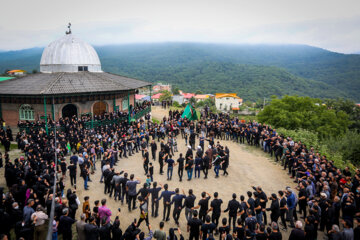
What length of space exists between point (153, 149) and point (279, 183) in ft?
26.6

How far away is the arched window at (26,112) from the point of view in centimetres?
2261

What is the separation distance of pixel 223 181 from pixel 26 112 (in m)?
20.9

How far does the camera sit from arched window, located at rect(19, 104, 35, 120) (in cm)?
2261

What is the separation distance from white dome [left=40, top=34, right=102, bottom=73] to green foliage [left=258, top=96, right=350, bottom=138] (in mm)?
29680

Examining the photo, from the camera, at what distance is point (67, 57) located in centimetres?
2789

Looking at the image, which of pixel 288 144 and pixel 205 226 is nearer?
pixel 205 226

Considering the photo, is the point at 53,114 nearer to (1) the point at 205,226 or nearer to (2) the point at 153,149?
(2) the point at 153,149

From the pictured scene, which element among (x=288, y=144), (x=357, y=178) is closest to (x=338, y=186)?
(x=357, y=178)

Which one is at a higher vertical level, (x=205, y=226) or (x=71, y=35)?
(x=71, y=35)

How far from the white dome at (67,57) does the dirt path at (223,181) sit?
1729cm

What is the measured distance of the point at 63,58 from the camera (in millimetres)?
27828

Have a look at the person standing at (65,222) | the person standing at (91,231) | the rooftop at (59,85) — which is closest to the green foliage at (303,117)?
the rooftop at (59,85)

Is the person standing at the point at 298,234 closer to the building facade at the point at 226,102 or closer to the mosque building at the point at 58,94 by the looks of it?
the mosque building at the point at 58,94

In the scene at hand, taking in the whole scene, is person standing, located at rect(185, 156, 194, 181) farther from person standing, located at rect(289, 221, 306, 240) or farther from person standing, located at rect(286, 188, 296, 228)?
person standing, located at rect(289, 221, 306, 240)
